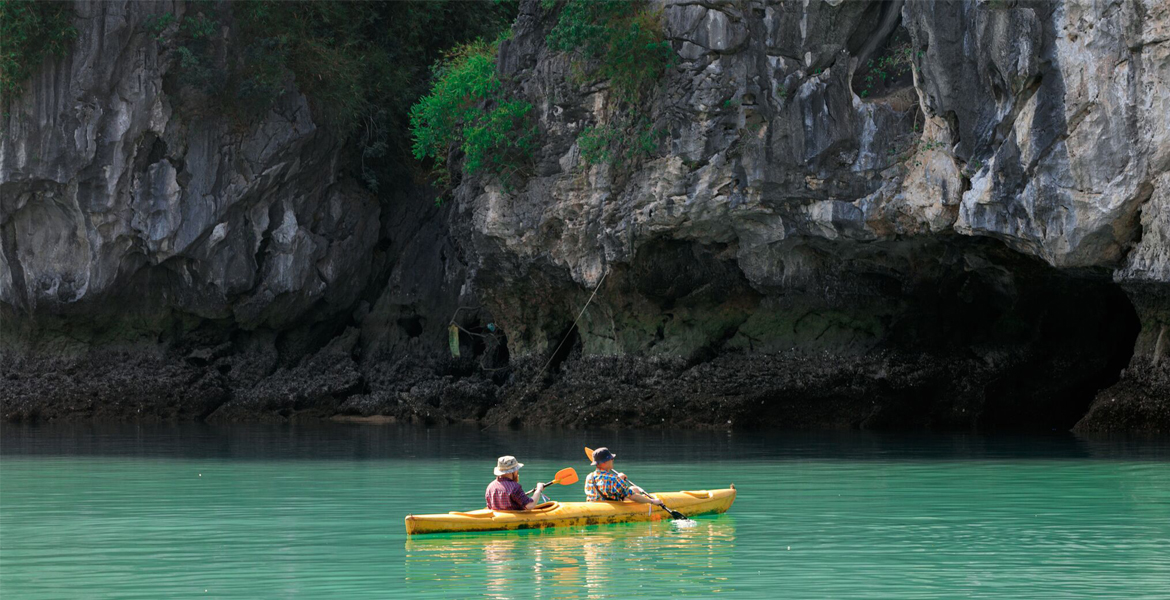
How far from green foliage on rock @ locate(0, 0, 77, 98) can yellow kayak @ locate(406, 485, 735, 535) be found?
51.4 ft

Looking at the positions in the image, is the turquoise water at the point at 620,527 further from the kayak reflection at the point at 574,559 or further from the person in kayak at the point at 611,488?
the person in kayak at the point at 611,488

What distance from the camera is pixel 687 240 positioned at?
21.2 meters

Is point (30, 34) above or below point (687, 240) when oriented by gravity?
above

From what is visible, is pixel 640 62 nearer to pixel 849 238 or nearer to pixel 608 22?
pixel 608 22

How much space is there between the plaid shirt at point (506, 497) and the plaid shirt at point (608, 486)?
68cm

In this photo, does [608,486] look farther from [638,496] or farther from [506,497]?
[506,497]

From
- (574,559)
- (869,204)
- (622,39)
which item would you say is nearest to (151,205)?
(622,39)

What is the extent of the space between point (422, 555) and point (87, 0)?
17030 millimetres

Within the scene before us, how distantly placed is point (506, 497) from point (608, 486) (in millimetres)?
881

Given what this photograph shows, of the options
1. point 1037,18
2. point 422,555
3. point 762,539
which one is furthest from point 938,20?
point 422,555

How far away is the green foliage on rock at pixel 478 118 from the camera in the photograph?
21.6 metres

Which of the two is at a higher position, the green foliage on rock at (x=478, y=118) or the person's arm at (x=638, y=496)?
the green foliage on rock at (x=478, y=118)

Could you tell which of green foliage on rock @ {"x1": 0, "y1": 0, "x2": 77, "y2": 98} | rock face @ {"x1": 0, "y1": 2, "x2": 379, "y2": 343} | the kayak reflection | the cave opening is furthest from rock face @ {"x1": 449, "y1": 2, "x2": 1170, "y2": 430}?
the kayak reflection

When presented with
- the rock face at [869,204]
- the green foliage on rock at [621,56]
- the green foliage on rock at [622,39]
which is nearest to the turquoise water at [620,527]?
the rock face at [869,204]
